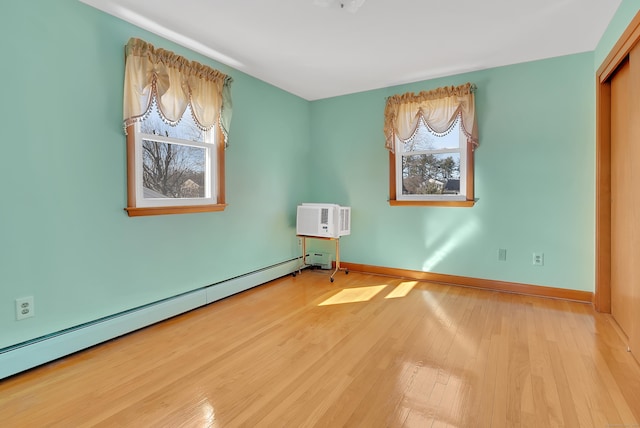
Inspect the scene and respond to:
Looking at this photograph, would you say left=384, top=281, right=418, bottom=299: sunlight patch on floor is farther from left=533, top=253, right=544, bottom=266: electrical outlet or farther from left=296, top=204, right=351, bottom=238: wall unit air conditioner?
left=533, top=253, right=544, bottom=266: electrical outlet

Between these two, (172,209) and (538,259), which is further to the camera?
(538,259)

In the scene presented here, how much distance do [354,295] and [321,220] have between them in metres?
0.99

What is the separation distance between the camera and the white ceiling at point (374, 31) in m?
2.28

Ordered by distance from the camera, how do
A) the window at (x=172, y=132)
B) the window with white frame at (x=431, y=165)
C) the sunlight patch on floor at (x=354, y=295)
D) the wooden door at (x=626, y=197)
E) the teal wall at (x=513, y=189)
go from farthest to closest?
the window with white frame at (x=431, y=165), the sunlight patch on floor at (x=354, y=295), the teal wall at (x=513, y=189), the window at (x=172, y=132), the wooden door at (x=626, y=197)

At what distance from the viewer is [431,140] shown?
3.75m

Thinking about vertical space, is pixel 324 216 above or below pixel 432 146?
below

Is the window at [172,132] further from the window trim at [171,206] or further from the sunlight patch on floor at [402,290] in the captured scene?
the sunlight patch on floor at [402,290]

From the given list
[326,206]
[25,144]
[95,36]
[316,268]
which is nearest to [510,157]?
[326,206]

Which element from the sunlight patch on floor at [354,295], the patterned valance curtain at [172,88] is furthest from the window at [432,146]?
the patterned valance curtain at [172,88]

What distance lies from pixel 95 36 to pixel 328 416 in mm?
2811

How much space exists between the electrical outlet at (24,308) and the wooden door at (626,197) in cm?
369

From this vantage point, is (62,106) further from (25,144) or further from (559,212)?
(559,212)

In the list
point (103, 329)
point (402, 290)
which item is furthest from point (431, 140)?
point (103, 329)

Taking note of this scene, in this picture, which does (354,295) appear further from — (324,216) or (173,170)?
(173,170)
